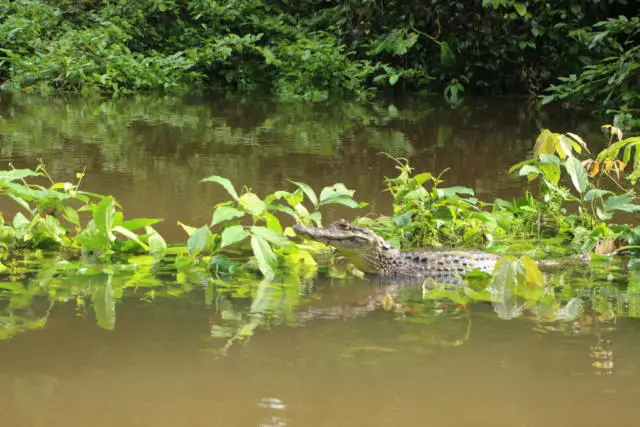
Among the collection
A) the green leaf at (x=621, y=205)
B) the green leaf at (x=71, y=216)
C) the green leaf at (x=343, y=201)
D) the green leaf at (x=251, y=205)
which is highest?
the green leaf at (x=621, y=205)

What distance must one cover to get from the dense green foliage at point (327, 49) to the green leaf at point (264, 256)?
8.86 meters

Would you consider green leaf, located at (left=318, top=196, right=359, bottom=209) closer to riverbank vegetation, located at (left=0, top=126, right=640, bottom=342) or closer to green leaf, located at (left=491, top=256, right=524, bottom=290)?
riverbank vegetation, located at (left=0, top=126, right=640, bottom=342)

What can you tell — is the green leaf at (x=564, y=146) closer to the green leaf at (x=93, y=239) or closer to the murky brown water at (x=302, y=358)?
the murky brown water at (x=302, y=358)

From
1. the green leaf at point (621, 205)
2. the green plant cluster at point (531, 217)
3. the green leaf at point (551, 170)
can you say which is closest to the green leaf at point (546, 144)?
the green plant cluster at point (531, 217)

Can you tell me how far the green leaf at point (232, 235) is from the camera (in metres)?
4.59

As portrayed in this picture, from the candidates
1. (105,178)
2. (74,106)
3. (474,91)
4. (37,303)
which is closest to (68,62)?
(74,106)

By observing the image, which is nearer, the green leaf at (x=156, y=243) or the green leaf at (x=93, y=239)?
the green leaf at (x=93, y=239)

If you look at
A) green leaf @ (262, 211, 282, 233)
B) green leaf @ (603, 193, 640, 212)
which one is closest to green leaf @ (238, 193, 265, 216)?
green leaf @ (262, 211, 282, 233)

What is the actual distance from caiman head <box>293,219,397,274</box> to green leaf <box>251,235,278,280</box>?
31 centimetres

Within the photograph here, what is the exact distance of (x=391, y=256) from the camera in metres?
4.92

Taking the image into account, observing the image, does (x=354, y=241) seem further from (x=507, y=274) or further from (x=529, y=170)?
(x=529, y=170)

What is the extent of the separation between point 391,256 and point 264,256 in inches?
27.6

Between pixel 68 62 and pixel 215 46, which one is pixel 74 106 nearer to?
pixel 68 62

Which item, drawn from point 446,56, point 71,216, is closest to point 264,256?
point 71,216
